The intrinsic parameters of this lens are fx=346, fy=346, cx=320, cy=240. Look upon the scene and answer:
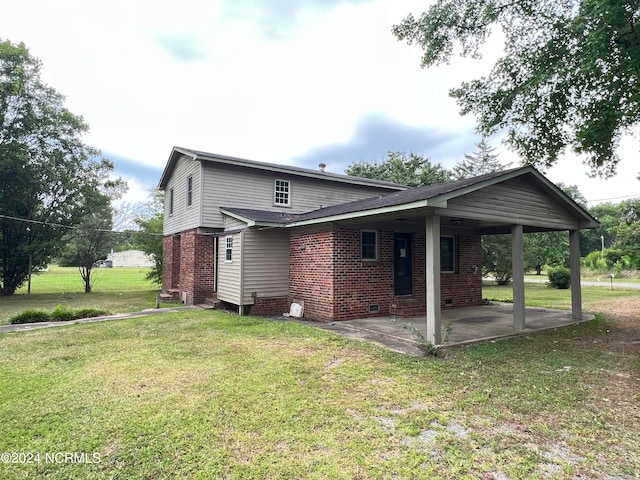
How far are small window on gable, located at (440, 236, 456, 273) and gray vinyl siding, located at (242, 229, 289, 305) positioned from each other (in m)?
5.28

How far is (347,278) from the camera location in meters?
9.39

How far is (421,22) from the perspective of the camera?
426 inches

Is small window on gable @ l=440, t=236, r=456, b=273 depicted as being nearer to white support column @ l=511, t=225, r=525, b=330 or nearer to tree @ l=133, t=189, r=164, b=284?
white support column @ l=511, t=225, r=525, b=330

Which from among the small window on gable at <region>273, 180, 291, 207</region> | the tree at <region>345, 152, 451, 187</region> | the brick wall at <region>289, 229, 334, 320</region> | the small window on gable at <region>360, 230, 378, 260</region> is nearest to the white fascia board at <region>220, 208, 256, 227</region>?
the brick wall at <region>289, 229, 334, 320</region>

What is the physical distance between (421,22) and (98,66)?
10202 mm

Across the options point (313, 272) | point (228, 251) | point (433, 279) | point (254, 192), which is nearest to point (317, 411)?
point (433, 279)

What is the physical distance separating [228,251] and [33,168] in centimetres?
1281

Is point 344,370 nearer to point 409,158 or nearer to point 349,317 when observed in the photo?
point 349,317

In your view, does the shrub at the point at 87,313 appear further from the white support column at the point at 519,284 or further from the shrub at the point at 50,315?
the white support column at the point at 519,284

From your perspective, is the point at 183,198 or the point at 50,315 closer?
the point at 50,315

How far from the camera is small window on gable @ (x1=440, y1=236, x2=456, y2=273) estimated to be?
11.8 meters

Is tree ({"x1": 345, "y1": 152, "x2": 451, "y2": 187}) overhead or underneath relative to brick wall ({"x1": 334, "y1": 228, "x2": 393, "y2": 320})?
A: overhead

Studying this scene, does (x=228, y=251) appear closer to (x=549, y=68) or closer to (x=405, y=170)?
(x=549, y=68)

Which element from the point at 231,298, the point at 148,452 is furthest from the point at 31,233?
the point at 148,452
